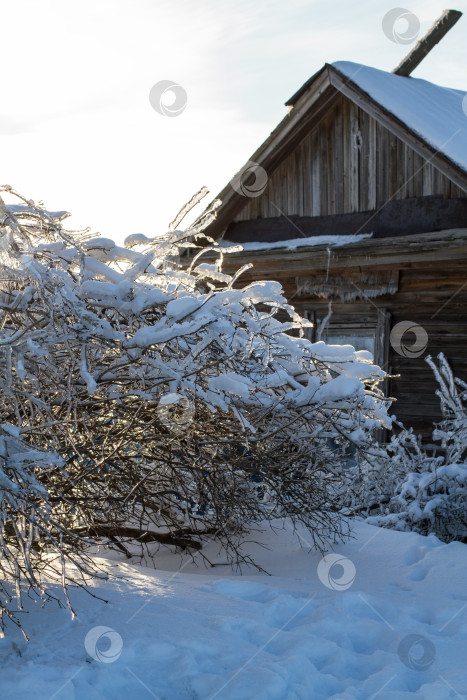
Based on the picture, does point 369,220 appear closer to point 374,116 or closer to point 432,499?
point 374,116

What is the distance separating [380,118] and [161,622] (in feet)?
24.7

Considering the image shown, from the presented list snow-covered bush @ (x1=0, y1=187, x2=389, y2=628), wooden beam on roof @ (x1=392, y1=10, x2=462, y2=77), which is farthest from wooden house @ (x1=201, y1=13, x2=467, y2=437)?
snow-covered bush @ (x1=0, y1=187, x2=389, y2=628)

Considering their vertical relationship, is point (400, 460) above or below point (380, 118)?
below

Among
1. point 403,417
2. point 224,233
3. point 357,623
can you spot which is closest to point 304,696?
point 357,623

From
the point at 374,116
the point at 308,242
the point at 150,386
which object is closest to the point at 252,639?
the point at 150,386

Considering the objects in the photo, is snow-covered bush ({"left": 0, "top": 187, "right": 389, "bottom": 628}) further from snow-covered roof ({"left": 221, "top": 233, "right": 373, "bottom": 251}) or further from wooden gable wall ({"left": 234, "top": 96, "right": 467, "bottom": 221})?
wooden gable wall ({"left": 234, "top": 96, "right": 467, "bottom": 221})

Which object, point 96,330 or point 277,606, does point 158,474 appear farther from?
point 96,330

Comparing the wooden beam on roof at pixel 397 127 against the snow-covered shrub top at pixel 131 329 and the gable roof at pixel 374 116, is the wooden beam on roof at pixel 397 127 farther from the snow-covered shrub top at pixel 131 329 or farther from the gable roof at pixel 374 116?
the snow-covered shrub top at pixel 131 329

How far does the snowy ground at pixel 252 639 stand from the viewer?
284 cm

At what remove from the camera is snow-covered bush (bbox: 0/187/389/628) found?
10.3 ft

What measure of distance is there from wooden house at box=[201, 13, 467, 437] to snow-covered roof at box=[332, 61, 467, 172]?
0.04 m

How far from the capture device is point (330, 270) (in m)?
9.80

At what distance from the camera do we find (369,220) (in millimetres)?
9664

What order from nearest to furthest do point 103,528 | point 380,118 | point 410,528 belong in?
point 103,528 → point 410,528 → point 380,118
